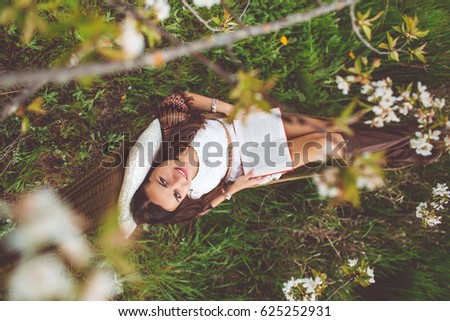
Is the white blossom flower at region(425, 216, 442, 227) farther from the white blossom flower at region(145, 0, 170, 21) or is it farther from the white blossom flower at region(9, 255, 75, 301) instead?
the white blossom flower at region(9, 255, 75, 301)

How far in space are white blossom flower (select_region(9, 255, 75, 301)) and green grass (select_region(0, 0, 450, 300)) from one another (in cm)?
27

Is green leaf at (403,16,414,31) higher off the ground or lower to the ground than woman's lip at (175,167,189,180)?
higher

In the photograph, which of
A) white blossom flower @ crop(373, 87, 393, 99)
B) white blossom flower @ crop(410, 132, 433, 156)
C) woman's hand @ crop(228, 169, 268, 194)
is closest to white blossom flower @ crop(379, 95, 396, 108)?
white blossom flower @ crop(373, 87, 393, 99)

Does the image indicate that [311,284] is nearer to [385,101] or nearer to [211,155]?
[211,155]

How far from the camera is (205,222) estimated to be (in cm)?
201

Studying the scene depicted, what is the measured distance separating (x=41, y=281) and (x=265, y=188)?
40.2 inches

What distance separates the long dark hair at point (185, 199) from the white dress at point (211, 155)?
24 mm

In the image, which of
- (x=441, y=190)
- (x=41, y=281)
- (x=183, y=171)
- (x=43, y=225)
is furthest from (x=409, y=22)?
(x=41, y=281)

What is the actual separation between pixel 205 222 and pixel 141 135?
578mm

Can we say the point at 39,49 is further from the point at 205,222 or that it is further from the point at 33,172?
the point at 205,222

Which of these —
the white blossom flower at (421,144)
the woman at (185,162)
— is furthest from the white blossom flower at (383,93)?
the woman at (185,162)

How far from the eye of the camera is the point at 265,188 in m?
1.99

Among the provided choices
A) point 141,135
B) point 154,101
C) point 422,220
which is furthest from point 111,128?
point 422,220

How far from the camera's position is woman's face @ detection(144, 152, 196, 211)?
5.15 ft
